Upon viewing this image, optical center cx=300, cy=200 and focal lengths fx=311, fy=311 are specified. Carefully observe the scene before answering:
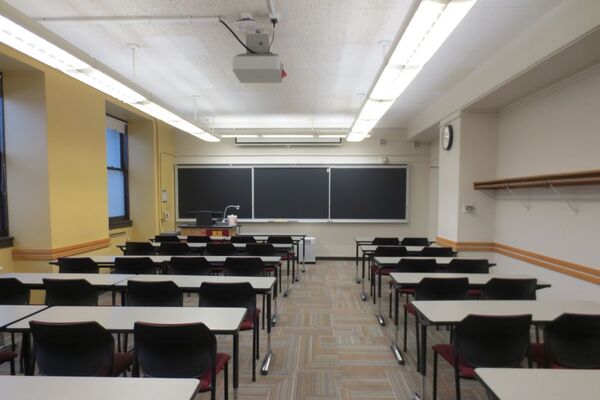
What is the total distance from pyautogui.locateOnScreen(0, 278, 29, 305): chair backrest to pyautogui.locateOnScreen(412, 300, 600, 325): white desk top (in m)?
3.23

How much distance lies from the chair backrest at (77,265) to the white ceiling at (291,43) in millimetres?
2378

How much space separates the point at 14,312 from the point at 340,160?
6.16m

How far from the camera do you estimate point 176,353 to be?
1.75 m

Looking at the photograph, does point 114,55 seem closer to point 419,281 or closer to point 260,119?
point 260,119

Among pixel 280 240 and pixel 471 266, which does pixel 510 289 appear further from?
pixel 280 240

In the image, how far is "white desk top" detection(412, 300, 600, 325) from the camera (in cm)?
208

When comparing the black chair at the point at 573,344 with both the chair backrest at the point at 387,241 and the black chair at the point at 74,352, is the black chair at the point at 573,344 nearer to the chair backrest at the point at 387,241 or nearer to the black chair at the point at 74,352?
the black chair at the point at 74,352

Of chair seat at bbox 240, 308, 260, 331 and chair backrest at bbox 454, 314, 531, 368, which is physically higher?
chair backrest at bbox 454, 314, 531, 368

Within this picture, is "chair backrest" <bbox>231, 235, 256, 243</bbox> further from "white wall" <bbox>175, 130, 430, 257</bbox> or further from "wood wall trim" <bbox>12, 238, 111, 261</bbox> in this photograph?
"wood wall trim" <bbox>12, 238, 111, 261</bbox>

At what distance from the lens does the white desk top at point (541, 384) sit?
125cm

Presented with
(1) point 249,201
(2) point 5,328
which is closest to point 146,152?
(1) point 249,201

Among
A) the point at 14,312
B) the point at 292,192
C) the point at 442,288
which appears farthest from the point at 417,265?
the point at 292,192

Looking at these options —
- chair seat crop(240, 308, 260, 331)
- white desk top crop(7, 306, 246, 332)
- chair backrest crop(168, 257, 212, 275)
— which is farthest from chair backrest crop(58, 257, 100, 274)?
chair seat crop(240, 308, 260, 331)

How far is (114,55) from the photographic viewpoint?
3674mm
